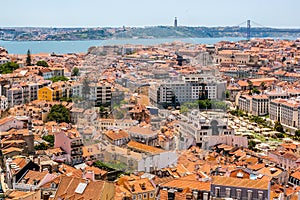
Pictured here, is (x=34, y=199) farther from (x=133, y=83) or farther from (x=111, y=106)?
(x=133, y=83)

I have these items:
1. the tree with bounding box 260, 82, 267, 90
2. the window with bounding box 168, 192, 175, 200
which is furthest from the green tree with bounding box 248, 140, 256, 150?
the tree with bounding box 260, 82, 267, 90

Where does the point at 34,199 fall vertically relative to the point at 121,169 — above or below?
above

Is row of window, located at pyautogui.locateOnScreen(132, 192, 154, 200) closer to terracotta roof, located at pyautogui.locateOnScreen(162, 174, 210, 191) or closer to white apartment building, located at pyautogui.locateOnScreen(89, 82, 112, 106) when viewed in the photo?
terracotta roof, located at pyautogui.locateOnScreen(162, 174, 210, 191)

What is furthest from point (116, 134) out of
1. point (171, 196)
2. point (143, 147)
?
point (171, 196)

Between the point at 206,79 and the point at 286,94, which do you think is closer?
the point at 206,79

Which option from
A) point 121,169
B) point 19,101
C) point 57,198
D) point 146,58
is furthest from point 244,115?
point 57,198

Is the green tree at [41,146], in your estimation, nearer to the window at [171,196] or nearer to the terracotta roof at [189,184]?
the terracotta roof at [189,184]

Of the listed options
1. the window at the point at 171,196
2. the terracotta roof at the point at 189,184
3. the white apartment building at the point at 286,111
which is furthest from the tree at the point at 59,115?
the window at the point at 171,196
